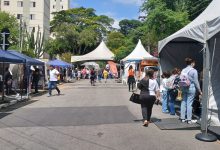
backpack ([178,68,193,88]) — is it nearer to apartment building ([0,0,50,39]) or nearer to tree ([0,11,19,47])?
tree ([0,11,19,47])

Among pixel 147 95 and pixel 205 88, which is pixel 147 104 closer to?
pixel 147 95

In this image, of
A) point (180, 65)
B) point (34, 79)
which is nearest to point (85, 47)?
point (34, 79)

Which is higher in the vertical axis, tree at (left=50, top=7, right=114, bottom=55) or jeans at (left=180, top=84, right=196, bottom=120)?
tree at (left=50, top=7, right=114, bottom=55)

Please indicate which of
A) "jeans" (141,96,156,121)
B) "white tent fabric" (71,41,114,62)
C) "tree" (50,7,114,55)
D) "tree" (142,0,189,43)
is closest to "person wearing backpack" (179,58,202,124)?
"jeans" (141,96,156,121)

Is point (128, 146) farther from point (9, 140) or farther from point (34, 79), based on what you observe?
point (34, 79)

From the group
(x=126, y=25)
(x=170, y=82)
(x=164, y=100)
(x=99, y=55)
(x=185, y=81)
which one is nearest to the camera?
(x=185, y=81)

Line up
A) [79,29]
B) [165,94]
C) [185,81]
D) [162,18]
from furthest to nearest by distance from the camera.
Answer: [79,29] < [162,18] < [165,94] < [185,81]

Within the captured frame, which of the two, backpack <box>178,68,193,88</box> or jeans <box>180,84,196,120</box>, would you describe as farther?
jeans <box>180,84,196,120</box>

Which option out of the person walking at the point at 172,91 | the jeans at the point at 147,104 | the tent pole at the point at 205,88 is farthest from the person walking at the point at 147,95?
the person walking at the point at 172,91

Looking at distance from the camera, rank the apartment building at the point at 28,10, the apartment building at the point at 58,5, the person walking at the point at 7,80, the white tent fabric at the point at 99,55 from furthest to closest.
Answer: the apartment building at the point at 58,5 → the apartment building at the point at 28,10 → the white tent fabric at the point at 99,55 → the person walking at the point at 7,80

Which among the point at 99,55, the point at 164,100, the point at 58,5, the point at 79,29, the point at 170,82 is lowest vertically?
the point at 164,100

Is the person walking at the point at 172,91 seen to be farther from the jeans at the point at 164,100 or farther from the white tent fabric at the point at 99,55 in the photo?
the white tent fabric at the point at 99,55

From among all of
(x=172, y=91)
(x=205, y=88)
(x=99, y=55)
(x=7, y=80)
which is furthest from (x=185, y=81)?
(x=99, y=55)

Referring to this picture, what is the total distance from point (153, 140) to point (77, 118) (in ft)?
14.4
